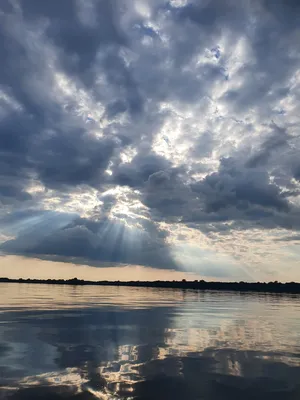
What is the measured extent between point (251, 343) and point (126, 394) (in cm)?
1476

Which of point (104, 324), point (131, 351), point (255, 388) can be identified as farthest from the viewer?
point (104, 324)

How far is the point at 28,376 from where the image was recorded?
1515 cm

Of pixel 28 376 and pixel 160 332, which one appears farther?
pixel 160 332

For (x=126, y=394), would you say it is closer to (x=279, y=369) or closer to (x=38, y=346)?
(x=279, y=369)

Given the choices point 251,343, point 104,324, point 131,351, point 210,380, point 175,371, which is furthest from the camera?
point 104,324

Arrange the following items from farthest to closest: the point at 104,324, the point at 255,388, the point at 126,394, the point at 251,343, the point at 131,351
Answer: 1. the point at 104,324
2. the point at 251,343
3. the point at 131,351
4. the point at 255,388
5. the point at 126,394

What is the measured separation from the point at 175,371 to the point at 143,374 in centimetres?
177

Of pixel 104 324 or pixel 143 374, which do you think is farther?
pixel 104 324

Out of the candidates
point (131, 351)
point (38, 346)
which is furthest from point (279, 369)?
point (38, 346)

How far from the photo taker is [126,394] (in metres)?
13.0

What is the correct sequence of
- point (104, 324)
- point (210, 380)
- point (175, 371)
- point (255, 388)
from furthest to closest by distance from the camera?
point (104, 324)
point (175, 371)
point (210, 380)
point (255, 388)

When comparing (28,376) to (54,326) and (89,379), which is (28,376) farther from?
(54,326)

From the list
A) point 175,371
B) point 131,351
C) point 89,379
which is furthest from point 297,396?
point 131,351

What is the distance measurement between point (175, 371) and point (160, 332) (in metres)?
12.6
